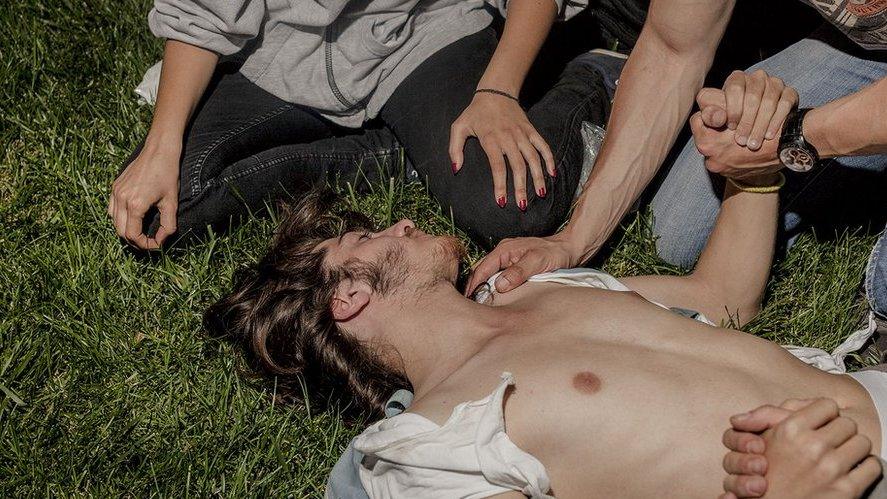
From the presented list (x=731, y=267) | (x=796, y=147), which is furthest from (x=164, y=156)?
(x=796, y=147)

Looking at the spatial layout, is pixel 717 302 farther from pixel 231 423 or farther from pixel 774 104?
pixel 231 423

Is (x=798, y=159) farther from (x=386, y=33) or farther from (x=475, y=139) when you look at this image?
(x=386, y=33)

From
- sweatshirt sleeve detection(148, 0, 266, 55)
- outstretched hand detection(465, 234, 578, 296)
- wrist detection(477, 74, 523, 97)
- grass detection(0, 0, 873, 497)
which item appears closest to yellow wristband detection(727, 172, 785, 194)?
grass detection(0, 0, 873, 497)

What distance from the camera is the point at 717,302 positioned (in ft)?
10.4

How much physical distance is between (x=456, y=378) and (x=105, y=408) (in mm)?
1298

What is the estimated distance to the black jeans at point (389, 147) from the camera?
3527 millimetres

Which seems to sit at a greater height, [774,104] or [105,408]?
[774,104]

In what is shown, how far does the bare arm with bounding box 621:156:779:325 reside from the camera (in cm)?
310

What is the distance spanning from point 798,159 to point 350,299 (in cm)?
145

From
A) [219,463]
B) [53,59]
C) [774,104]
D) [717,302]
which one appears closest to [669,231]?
[717,302]

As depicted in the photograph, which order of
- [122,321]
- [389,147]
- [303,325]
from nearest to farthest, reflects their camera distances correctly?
1. [303,325]
2. [122,321]
3. [389,147]

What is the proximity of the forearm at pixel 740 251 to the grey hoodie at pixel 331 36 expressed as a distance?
111cm

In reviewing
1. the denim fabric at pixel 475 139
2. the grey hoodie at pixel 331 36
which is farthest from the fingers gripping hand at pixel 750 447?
the grey hoodie at pixel 331 36

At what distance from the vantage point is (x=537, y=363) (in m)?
2.62
